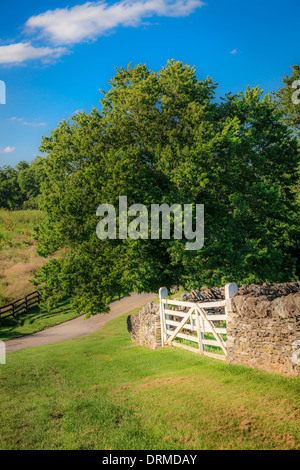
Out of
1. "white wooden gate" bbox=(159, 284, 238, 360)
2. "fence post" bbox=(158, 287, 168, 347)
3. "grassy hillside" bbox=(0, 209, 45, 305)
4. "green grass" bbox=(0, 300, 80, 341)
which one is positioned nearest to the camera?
"white wooden gate" bbox=(159, 284, 238, 360)

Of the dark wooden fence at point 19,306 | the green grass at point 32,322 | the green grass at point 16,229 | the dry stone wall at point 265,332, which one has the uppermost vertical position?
the green grass at point 16,229

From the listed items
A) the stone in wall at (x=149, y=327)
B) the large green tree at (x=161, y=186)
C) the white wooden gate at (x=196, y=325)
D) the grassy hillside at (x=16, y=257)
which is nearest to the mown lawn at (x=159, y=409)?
the white wooden gate at (x=196, y=325)

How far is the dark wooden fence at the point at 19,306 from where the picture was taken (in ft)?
115

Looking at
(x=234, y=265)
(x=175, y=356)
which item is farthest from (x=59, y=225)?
(x=175, y=356)

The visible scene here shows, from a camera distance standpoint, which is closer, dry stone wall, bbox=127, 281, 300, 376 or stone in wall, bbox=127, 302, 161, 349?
dry stone wall, bbox=127, 281, 300, 376

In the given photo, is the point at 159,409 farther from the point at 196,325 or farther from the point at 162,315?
the point at 162,315

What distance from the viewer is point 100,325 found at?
32594 millimetres

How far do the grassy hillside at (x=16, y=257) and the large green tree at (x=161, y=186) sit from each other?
12.3 metres

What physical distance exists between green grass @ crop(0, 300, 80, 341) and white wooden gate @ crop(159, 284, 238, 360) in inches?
744

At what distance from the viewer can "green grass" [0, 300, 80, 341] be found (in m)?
30.8

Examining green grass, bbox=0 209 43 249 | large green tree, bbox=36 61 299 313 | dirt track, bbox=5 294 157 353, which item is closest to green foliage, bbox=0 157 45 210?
green grass, bbox=0 209 43 249

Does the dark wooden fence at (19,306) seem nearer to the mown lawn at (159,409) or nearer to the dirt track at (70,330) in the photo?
the dirt track at (70,330)

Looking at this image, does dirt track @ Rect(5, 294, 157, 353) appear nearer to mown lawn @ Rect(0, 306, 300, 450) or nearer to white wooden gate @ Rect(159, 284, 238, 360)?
white wooden gate @ Rect(159, 284, 238, 360)

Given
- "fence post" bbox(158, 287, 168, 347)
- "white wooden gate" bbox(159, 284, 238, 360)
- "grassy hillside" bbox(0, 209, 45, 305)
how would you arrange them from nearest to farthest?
"white wooden gate" bbox(159, 284, 238, 360) → "fence post" bbox(158, 287, 168, 347) → "grassy hillside" bbox(0, 209, 45, 305)
